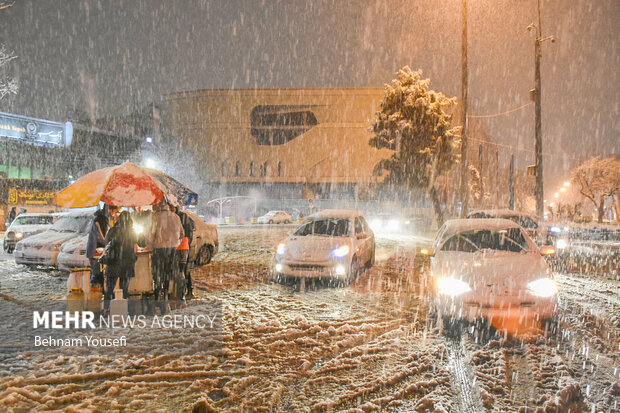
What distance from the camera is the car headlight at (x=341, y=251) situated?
9.36 metres

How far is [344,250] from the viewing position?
9.48 m

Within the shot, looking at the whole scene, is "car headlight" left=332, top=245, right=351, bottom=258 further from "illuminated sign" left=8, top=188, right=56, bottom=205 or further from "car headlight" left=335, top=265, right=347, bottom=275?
"illuminated sign" left=8, top=188, right=56, bottom=205

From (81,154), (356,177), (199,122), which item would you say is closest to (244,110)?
(199,122)

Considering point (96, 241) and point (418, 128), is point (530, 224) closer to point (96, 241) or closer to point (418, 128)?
point (96, 241)

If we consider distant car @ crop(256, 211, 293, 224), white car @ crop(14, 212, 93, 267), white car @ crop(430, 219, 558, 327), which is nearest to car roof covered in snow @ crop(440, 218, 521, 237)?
white car @ crop(430, 219, 558, 327)

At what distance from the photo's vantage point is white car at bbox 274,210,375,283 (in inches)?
363

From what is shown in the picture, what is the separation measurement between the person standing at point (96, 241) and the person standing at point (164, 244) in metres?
0.82

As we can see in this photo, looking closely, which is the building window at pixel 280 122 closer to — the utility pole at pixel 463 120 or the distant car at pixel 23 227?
the utility pole at pixel 463 120

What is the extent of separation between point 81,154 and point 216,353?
152 feet

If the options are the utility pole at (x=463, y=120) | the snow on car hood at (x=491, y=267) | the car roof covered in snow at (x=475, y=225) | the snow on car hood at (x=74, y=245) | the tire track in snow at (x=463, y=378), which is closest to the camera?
the tire track in snow at (x=463, y=378)

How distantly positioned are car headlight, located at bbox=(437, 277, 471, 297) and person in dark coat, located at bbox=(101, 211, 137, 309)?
455 cm

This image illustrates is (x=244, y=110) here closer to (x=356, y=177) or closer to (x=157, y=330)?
(x=356, y=177)

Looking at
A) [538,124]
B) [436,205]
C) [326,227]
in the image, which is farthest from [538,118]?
[326,227]

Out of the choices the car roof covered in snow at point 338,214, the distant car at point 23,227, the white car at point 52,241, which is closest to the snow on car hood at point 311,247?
the car roof covered in snow at point 338,214
